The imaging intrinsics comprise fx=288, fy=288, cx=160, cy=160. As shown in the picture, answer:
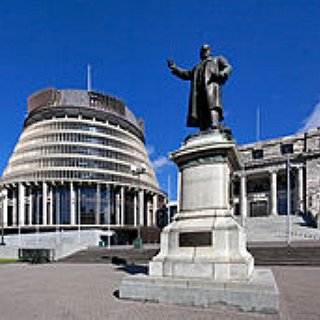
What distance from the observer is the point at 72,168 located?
245 feet

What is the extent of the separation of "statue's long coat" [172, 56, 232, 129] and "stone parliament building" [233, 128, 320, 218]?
42.7 m

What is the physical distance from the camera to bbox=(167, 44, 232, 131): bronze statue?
31.5 feet

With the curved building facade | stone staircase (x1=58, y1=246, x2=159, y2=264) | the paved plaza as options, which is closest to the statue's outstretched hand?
the paved plaza

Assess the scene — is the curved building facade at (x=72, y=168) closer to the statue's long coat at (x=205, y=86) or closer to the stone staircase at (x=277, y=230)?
the stone staircase at (x=277, y=230)

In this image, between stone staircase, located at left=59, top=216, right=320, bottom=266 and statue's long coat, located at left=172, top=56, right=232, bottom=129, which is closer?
statue's long coat, located at left=172, top=56, right=232, bottom=129

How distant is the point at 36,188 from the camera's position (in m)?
77.4

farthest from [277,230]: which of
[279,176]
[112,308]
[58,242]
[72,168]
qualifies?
[72,168]

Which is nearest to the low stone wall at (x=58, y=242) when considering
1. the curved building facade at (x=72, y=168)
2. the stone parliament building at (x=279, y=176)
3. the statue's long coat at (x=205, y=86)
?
the curved building facade at (x=72, y=168)

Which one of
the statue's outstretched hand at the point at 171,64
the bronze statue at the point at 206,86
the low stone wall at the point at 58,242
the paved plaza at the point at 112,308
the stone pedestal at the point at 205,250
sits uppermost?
the statue's outstretched hand at the point at 171,64

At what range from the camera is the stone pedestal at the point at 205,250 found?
681 centimetres

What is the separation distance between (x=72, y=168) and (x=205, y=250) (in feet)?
232

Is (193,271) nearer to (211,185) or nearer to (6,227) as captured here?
(211,185)

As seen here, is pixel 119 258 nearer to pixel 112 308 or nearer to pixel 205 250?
pixel 112 308

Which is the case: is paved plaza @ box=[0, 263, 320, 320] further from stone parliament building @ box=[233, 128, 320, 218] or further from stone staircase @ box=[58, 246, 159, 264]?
stone parliament building @ box=[233, 128, 320, 218]
